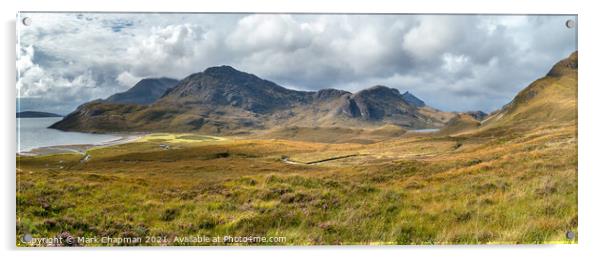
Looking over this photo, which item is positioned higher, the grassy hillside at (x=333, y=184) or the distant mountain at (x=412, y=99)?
the distant mountain at (x=412, y=99)

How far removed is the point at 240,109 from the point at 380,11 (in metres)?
3.64

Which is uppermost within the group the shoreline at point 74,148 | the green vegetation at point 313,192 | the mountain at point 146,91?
the mountain at point 146,91

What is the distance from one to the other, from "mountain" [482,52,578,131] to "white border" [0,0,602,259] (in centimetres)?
27

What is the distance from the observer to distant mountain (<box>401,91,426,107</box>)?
28.4ft

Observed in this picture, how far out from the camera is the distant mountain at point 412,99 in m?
8.66

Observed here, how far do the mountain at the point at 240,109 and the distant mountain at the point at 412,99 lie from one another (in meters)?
0.06

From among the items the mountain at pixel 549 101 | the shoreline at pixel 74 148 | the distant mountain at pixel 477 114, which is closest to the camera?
the shoreline at pixel 74 148

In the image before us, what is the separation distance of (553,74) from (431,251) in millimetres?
4432

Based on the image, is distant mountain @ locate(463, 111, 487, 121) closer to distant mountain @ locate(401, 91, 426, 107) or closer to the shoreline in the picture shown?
distant mountain @ locate(401, 91, 426, 107)

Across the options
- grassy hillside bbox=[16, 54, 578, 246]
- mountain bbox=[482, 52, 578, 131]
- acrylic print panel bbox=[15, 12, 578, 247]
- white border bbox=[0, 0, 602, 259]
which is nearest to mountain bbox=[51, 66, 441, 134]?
acrylic print panel bbox=[15, 12, 578, 247]

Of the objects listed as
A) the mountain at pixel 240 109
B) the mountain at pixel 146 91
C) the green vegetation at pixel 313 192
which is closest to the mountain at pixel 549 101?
the green vegetation at pixel 313 192

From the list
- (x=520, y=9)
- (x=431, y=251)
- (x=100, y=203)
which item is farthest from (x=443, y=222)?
(x=100, y=203)

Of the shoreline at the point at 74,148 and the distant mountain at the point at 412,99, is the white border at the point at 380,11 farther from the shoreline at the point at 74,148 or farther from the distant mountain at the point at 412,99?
the distant mountain at the point at 412,99

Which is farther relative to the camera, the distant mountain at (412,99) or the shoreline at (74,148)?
the distant mountain at (412,99)
